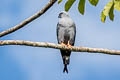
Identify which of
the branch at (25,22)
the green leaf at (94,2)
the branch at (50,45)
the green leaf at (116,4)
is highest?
the green leaf at (94,2)

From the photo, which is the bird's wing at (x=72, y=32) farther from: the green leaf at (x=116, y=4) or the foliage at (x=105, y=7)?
the green leaf at (x=116, y=4)

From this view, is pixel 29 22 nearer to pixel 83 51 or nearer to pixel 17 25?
pixel 17 25

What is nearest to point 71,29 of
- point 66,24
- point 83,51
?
point 66,24

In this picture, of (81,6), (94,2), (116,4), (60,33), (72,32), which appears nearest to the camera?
(116,4)

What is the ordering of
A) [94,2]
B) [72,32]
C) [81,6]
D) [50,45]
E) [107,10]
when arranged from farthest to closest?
1. [72,32]
2. [50,45]
3. [81,6]
4. [94,2]
5. [107,10]

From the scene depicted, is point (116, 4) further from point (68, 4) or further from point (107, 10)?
point (68, 4)

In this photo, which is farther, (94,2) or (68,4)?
(68,4)

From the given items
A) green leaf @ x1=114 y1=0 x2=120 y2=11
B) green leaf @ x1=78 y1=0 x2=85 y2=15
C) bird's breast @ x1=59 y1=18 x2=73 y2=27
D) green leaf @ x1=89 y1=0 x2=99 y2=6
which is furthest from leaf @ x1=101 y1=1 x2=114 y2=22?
bird's breast @ x1=59 y1=18 x2=73 y2=27

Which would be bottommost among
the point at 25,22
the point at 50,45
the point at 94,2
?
the point at 50,45

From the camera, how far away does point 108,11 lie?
4285 millimetres

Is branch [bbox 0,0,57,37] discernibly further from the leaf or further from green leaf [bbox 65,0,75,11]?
the leaf

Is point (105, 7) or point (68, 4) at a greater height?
point (68, 4)

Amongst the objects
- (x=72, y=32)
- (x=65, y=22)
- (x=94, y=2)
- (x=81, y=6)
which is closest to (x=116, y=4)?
(x=94, y=2)

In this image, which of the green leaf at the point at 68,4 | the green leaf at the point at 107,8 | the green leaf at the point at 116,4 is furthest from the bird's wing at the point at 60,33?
the green leaf at the point at 116,4
